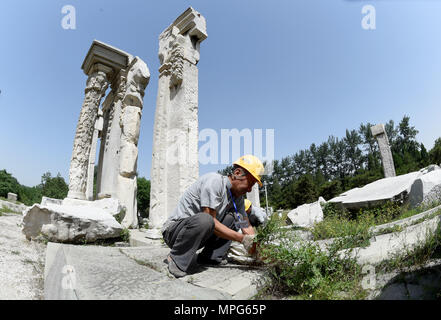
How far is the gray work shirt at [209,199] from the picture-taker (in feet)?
6.98

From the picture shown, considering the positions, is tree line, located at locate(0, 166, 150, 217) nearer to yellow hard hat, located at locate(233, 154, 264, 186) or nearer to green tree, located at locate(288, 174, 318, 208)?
yellow hard hat, located at locate(233, 154, 264, 186)

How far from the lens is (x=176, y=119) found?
222 inches

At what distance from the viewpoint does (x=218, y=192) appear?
215 cm

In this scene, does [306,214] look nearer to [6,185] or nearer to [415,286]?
[415,286]

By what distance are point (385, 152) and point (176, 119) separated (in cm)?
1168

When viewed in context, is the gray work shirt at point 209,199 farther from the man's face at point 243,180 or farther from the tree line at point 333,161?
the tree line at point 333,161

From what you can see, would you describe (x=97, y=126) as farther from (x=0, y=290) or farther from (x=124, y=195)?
(x=0, y=290)

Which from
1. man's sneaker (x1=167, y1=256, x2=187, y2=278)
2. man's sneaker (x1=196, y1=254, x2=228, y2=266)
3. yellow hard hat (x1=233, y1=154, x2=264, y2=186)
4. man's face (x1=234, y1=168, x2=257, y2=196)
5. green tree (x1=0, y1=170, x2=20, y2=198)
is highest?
green tree (x1=0, y1=170, x2=20, y2=198)

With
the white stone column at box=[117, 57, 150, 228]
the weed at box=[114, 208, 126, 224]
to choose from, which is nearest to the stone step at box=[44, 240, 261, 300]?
the weed at box=[114, 208, 126, 224]

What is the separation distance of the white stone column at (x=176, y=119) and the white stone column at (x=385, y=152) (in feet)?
36.5

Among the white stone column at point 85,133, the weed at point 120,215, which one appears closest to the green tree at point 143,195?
the white stone column at point 85,133

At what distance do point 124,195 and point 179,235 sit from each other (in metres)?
4.49

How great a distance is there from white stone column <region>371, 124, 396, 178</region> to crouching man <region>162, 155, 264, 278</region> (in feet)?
40.8

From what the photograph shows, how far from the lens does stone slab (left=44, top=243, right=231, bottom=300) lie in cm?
143
